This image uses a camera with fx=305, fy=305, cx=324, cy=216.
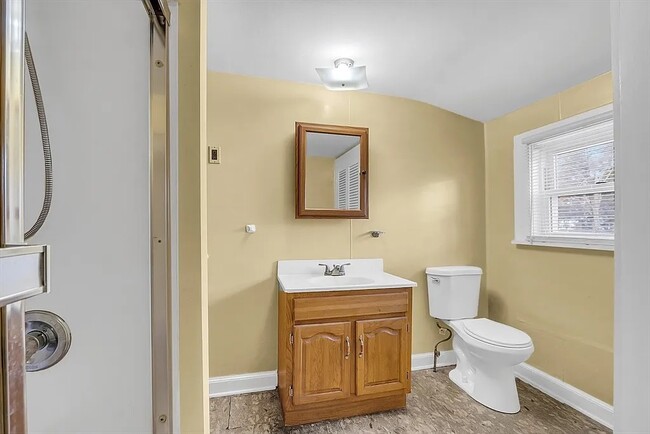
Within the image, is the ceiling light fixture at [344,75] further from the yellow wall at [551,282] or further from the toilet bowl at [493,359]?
the toilet bowl at [493,359]

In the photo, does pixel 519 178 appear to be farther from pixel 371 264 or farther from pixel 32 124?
pixel 32 124

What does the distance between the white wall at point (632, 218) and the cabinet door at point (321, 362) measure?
4.64ft

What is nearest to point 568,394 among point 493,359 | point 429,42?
point 493,359

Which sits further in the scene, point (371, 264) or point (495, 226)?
point (495, 226)

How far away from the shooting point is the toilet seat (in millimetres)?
1802

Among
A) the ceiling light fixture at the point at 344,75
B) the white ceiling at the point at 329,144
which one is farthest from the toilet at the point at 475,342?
the ceiling light fixture at the point at 344,75

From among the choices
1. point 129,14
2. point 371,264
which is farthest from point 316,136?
point 129,14

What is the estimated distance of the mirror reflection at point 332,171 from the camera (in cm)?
216

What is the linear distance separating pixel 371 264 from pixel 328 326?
0.70 m

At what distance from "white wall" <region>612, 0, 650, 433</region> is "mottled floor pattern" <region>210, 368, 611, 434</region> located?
161 cm

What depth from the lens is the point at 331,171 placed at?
7.21ft

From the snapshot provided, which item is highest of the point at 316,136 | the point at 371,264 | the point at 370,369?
the point at 316,136

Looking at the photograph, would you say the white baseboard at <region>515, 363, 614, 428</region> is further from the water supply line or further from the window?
the window

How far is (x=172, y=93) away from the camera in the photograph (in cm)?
95
